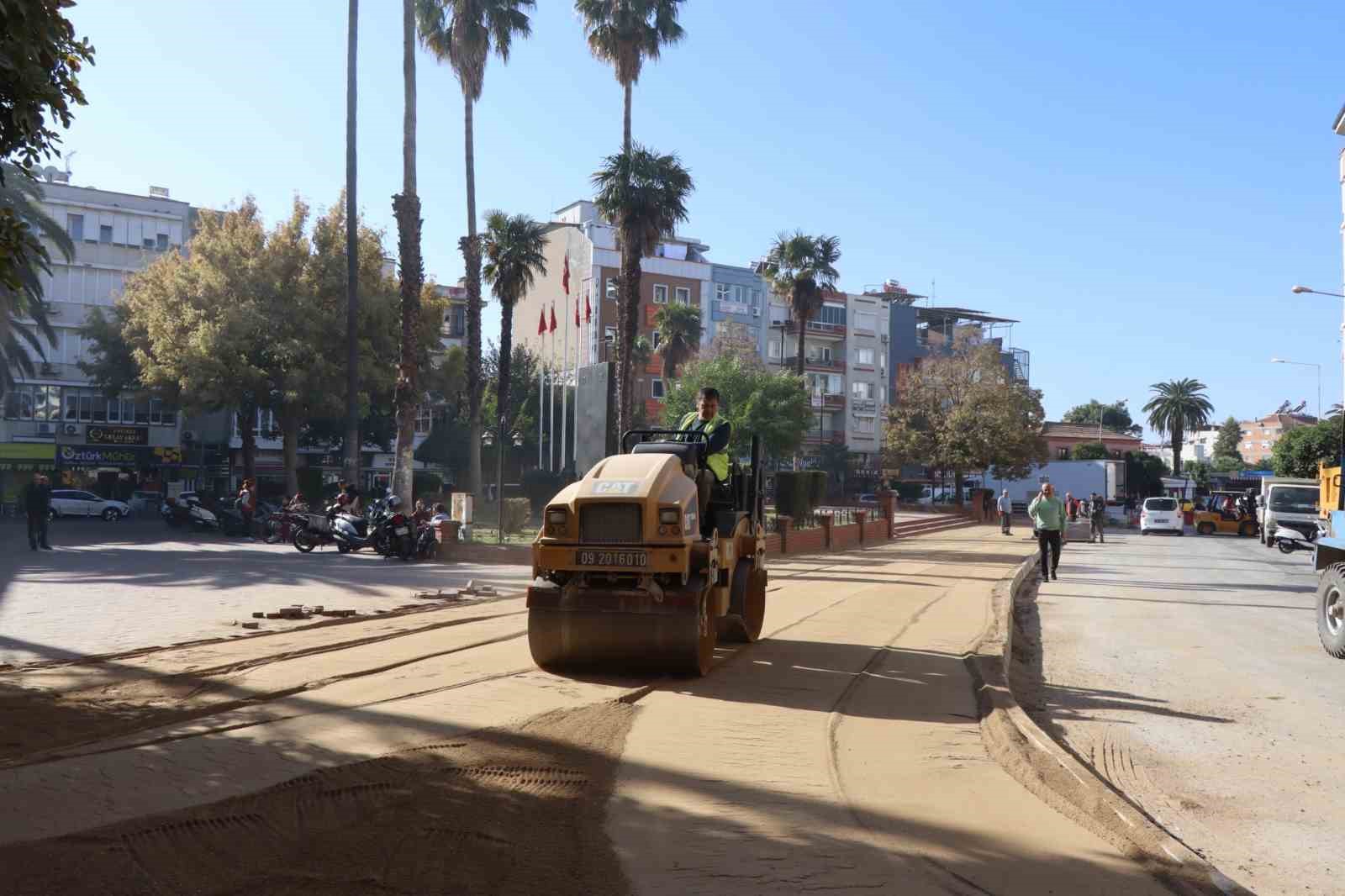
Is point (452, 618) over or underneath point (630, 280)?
underneath

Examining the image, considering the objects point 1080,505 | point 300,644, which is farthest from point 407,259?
point 1080,505

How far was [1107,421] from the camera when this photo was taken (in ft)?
431

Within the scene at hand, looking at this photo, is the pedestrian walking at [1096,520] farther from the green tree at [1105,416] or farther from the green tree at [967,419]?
the green tree at [1105,416]

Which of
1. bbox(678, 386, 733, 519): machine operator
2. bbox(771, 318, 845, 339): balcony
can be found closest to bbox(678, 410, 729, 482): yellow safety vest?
bbox(678, 386, 733, 519): machine operator

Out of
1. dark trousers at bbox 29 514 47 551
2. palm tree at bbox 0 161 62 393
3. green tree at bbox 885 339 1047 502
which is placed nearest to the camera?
dark trousers at bbox 29 514 47 551

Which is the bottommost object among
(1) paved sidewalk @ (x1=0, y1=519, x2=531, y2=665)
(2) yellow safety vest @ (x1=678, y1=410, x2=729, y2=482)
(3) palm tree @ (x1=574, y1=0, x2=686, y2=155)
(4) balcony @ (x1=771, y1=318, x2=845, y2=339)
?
(1) paved sidewalk @ (x1=0, y1=519, x2=531, y2=665)

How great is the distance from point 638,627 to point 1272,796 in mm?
4467

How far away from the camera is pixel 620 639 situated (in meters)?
8.79

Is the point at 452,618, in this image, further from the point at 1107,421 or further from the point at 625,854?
the point at 1107,421

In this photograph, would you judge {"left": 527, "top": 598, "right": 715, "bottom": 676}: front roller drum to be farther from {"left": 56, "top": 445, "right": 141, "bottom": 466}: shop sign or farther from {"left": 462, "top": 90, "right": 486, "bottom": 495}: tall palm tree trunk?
{"left": 56, "top": 445, "right": 141, "bottom": 466}: shop sign

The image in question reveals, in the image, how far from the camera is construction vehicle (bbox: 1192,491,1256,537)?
165ft

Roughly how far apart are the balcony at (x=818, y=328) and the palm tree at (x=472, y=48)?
134 ft

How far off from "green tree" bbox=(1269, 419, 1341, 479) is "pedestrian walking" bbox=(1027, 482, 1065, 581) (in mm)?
39250

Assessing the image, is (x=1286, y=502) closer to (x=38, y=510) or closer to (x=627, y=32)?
(x=627, y=32)
